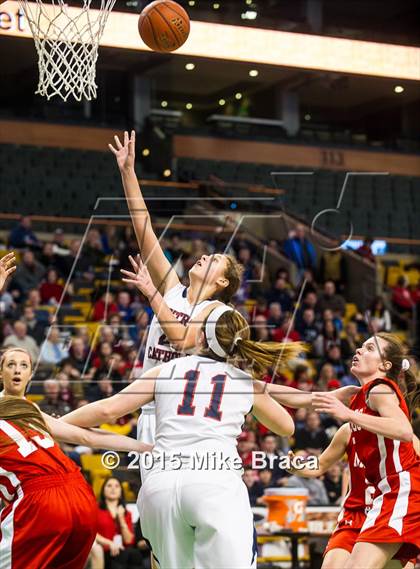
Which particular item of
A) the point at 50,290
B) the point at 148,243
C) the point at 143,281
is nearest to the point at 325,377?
the point at 50,290

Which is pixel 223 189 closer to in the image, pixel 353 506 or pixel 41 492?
pixel 353 506

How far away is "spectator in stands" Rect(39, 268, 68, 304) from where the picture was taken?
41.6 ft

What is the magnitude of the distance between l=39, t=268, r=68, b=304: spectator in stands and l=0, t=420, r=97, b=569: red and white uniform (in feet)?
27.9

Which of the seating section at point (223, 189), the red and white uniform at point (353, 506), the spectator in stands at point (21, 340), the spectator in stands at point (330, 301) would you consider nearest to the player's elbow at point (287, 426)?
the red and white uniform at point (353, 506)

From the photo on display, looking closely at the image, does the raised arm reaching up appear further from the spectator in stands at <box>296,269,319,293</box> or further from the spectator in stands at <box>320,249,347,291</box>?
the spectator in stands at <box>320,249,347,291</box>

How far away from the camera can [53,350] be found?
11.1 m

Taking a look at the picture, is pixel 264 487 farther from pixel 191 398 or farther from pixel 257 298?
pixel 191 398

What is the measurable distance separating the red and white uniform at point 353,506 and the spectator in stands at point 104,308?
7359 millimetres

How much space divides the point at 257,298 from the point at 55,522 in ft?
30.1

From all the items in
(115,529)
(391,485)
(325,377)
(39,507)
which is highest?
(39,507)

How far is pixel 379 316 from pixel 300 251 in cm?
165

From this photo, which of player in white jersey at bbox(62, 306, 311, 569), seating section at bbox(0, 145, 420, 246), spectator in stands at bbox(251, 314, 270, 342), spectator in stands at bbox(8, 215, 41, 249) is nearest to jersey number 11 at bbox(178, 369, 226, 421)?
player in white jersey at bbox(62, 306, 311, 569)

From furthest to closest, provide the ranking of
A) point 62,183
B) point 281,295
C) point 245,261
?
point 62,183, point 245,261, point 281,295

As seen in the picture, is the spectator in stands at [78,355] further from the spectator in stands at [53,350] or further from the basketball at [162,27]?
the basketball at [162,27]
